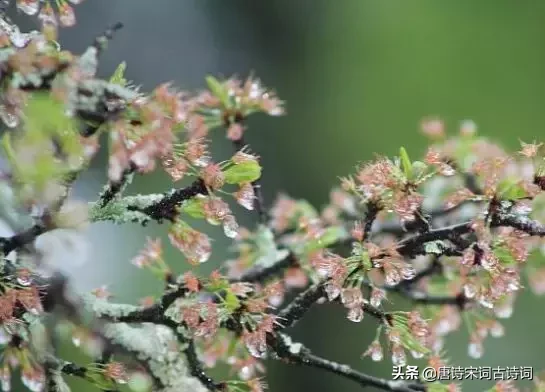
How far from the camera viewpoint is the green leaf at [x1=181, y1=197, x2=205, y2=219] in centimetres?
57

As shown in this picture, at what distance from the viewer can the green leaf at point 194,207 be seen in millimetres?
574

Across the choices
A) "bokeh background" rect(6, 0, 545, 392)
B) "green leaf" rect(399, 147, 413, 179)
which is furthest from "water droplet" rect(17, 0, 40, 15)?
"bokeh background" rect(6, 0, 545, 392)

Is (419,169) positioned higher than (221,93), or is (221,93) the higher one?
(221,93)

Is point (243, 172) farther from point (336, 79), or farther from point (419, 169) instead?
point (336, 79)

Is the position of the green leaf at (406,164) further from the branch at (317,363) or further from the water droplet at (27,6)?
the water droplet at (27,6)

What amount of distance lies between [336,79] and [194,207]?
2568 millimetres

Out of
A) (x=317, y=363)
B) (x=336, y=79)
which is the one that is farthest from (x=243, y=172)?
(x=336, y=79)

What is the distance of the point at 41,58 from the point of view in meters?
0.47

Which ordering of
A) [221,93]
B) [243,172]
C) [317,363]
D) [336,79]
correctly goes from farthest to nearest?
[336,79], [221,93], [317,363], [243,172]

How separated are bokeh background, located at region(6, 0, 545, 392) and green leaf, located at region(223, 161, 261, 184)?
1.58m

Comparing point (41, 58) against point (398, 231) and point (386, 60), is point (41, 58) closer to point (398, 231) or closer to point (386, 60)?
point (398, 231)

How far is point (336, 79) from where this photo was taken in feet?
10.1

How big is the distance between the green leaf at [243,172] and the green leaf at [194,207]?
0.10ft

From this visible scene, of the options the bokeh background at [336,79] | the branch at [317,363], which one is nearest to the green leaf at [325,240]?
the branch at [317,363]
